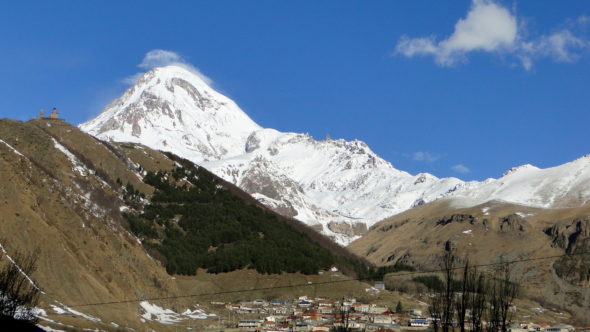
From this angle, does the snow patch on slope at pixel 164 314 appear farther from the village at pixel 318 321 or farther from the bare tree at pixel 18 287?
the bare tree at pixel 18 287

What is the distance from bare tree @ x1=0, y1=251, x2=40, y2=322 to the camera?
3349 inches

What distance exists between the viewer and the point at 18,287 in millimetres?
87938

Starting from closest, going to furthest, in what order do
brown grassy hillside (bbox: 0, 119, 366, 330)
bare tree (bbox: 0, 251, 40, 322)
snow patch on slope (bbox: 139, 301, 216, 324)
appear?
1. bare tree (bbox: 0, 251, 40, 322)
2. brown grassy hillside (bbox: 0, 119, 366, 330)
3. snow patch on slope (bbox: 139, 301, 216, 324)

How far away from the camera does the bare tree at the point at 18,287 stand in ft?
279

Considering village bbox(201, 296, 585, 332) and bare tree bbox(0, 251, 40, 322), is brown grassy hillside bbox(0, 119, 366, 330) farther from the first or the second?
village bbox(201, 296, 585, 332)

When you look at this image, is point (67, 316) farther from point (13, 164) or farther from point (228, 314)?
point (228, 314)

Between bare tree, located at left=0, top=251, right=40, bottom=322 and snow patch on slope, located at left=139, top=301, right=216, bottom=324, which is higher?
bare tree, located at left=0, top=251, right=40, bottom=322

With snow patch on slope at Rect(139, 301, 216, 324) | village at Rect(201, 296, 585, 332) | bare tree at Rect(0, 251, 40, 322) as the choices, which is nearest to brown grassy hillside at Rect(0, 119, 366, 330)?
snow patch on slope at Rect(139, 301, 216, 324)

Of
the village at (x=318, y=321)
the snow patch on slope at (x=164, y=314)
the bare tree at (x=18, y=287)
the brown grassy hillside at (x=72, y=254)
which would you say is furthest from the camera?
the village at (x=318, y=321)

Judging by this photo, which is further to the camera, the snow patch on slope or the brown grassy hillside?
the snow patch on slope

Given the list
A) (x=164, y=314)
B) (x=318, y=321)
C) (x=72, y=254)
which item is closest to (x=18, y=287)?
(x=72, y=254)

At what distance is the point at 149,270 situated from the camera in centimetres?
18925

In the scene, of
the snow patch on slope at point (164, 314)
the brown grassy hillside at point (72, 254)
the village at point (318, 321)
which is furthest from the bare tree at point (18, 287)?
the village at point (318, 321)

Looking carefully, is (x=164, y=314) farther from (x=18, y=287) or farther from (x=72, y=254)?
(x=18, y=287)
